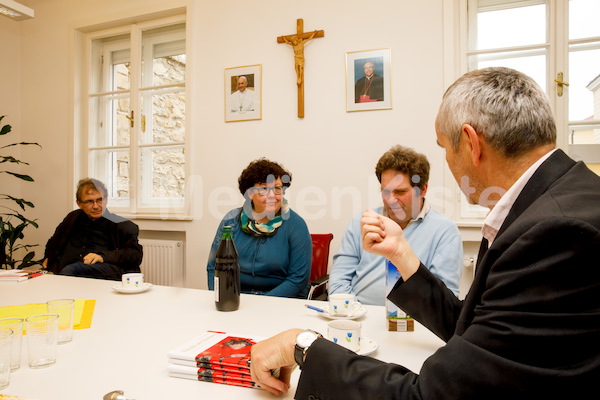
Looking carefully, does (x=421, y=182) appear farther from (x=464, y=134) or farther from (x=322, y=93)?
(x=322, y=93)

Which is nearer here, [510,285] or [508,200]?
[510,285]

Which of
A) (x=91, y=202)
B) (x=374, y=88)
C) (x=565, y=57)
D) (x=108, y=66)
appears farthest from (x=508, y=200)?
(x=108, y=66)

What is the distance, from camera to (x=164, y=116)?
398 cm

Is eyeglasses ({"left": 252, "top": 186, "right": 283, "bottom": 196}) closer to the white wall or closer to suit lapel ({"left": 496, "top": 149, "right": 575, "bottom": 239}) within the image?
the white wall

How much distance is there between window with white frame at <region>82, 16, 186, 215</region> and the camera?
3.89 m

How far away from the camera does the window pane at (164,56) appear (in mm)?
3900

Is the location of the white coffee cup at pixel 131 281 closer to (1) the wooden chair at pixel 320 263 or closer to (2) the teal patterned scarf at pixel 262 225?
(2) the teal patterned scarf at pixel 262 225

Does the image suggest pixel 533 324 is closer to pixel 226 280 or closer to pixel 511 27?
pixel 226 280

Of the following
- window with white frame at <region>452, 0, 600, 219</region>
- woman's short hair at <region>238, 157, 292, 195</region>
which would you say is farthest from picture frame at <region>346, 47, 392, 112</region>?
woman's short hair at <region>238, 157, 292, 195</region>

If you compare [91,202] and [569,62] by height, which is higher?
[569,62]

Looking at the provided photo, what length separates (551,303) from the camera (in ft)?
1.81

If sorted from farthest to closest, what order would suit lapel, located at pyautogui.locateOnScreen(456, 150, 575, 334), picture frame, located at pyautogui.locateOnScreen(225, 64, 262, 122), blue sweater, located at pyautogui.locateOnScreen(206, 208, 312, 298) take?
picture frame, located at pyautogui.locateOnScreen(225, 64, 262, 122)
blue sweater, located at pyautogui.locateOnScreen(206, 208, 312, 298)
suit lapel, located at pyautogui.locateOnScreen(456, 150, 575, 334)

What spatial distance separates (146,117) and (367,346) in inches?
146

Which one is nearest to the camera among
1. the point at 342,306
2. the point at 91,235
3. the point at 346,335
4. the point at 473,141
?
the point at 473,141
